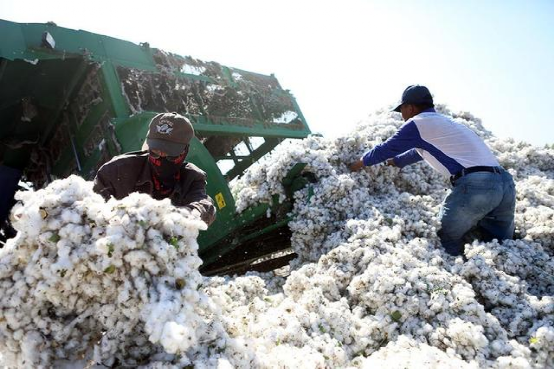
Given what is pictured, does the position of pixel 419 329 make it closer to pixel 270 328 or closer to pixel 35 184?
pixel 270 328

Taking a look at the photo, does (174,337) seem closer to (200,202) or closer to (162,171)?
(200,202)

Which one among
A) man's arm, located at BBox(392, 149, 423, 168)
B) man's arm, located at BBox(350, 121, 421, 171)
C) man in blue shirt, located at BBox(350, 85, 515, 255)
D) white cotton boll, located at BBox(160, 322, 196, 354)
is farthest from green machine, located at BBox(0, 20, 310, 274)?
white cotton boll, located at BBox(160, 322, 196, 354)

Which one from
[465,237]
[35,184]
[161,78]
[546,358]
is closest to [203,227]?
[546,358]

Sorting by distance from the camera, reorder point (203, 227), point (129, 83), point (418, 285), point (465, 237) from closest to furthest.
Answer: point (203, 227)
point (418, 285)
point (465, 237)
point (129, 83)

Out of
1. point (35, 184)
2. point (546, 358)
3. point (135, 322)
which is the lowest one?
point (546, 358)

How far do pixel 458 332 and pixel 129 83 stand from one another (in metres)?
4.09

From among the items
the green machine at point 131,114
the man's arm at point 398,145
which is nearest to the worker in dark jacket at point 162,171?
the green machine at point 131,114

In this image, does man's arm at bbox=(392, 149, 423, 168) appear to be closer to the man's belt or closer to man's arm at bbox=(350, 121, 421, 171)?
man's arm at bbox=(350, 121, 421, 171)

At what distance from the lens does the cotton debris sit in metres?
1.50

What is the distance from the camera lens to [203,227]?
1.64 metres

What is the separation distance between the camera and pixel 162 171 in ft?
8.43

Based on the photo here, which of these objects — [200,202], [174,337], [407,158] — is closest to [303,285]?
[200,202]

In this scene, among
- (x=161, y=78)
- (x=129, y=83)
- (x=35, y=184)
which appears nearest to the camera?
(x=129, y=83)

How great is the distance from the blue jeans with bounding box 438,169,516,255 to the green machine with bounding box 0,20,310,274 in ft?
3.99
